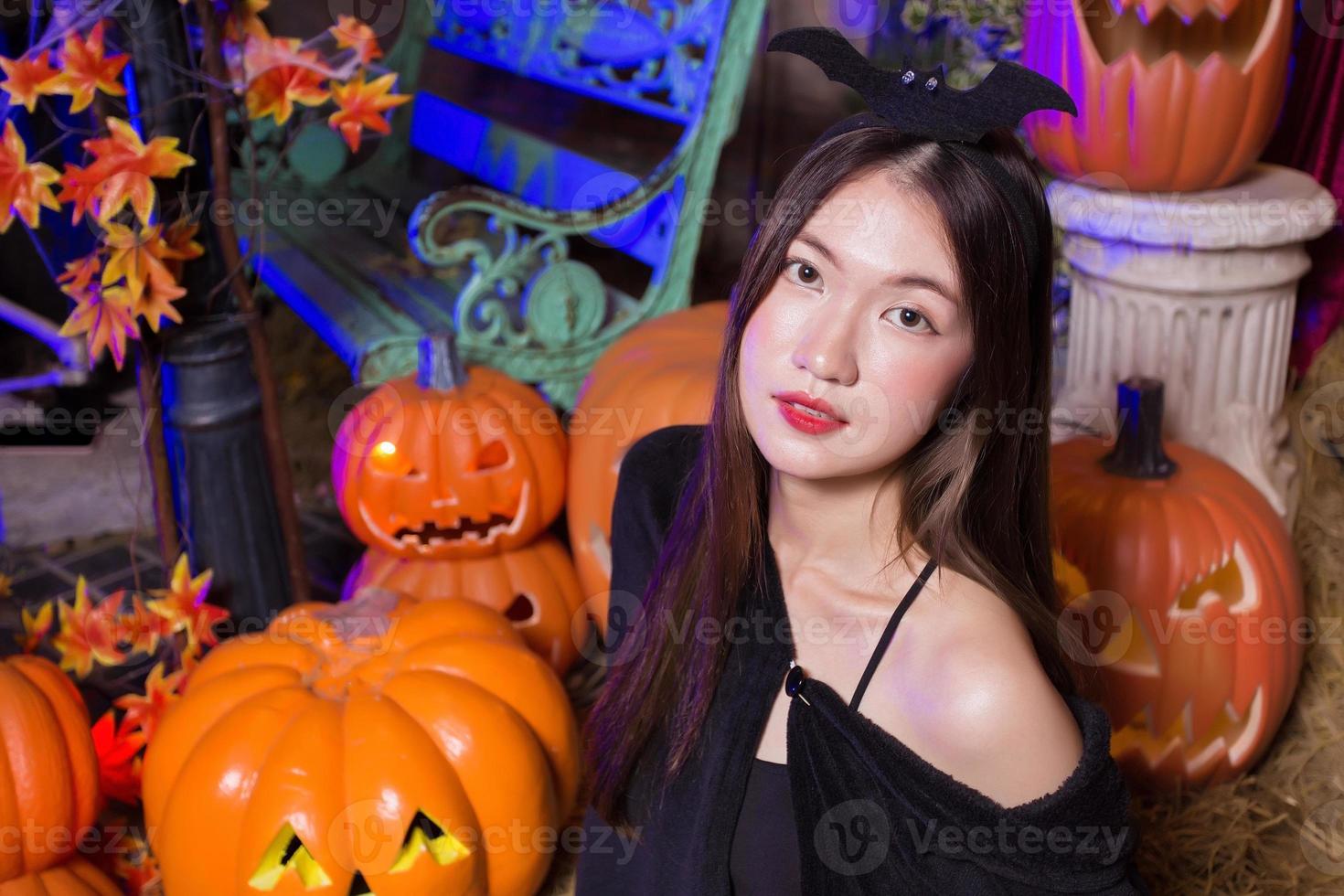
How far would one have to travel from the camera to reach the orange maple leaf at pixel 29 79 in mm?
2016

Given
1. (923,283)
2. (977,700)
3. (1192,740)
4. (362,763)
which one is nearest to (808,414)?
(923,283)

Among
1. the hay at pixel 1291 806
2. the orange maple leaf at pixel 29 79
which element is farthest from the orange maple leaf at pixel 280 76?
the hay at pixel 1291 806

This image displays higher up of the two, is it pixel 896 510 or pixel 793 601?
pixel 896 510

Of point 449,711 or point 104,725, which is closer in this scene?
point 449,711

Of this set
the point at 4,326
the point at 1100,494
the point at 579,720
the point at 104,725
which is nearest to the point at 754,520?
the point at 1100,494

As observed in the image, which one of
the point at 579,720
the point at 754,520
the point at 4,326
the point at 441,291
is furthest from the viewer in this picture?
the point at 4,326

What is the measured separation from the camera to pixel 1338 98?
9.30 ft

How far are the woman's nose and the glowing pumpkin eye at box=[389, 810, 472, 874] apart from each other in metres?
0.97

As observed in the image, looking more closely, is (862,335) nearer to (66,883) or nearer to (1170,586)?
(1170,586)

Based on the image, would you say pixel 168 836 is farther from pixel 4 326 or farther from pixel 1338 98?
pixel 1338 98

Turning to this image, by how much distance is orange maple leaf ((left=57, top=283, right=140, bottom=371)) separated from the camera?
2178 millimetres

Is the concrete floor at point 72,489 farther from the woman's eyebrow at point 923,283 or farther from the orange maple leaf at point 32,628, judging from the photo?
the woman's eyebrow at point 923,283

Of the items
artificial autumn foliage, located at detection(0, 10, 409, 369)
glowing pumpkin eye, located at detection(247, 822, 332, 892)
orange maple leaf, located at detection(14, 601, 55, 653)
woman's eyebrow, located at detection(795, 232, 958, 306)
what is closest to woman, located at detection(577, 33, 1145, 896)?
woman's eyebrow, located at detection(795, 232, 958, 306)

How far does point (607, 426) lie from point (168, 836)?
1.15 metres
